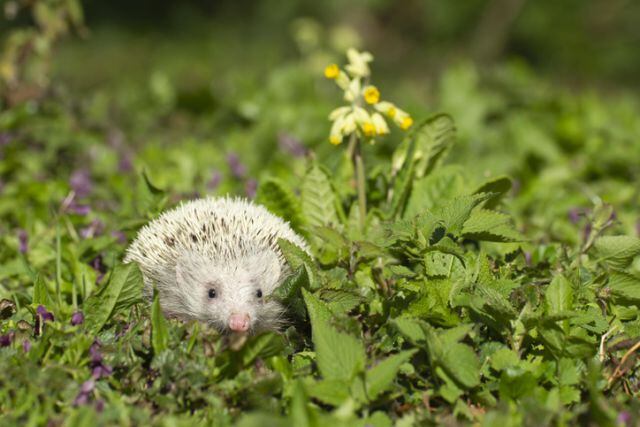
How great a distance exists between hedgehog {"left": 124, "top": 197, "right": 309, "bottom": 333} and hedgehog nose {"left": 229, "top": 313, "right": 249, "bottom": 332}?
0.05 m

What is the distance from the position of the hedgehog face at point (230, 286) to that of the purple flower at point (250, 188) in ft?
5.02

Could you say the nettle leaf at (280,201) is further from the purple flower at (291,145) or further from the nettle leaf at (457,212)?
the purple flower at (291,145)

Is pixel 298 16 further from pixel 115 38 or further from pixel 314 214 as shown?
pixel 314 214

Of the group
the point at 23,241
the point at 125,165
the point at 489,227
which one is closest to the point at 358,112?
the point at 489,227

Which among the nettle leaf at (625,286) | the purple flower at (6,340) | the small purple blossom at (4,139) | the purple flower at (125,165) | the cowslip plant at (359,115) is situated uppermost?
the small purple blossom at (4,139)

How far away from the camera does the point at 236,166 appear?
253 inches

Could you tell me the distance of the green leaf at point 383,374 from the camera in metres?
3.28

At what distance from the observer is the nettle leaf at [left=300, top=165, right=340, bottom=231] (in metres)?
4.83

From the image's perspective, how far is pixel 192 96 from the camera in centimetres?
861

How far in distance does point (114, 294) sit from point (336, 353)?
1178 millimetres

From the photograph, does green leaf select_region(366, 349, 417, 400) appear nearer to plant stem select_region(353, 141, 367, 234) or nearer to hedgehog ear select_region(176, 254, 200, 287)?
hedgehog ear select_region(176, 254, 200, 287)

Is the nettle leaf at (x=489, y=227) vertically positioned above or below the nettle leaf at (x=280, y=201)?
below

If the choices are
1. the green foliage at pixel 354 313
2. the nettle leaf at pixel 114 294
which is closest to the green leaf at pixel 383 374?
the green foliage at pixel 354 313

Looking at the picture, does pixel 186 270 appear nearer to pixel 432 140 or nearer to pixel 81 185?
pixel 432 140
